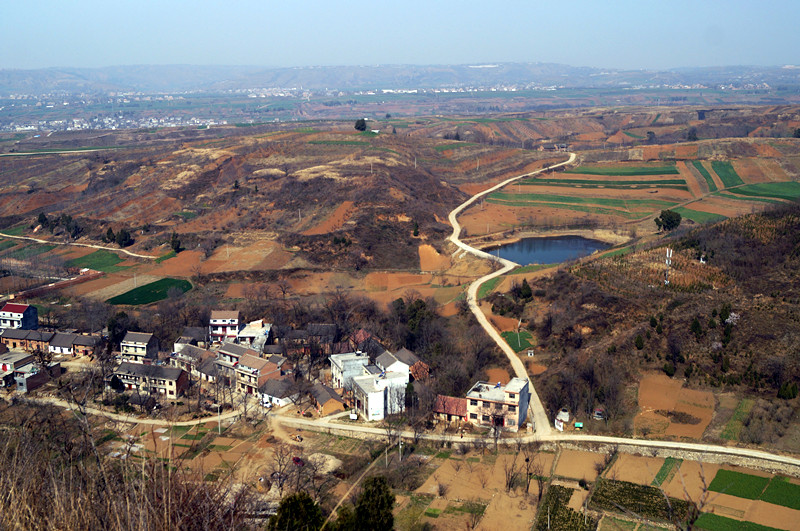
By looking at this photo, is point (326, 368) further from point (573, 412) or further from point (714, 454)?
point (714, 454)

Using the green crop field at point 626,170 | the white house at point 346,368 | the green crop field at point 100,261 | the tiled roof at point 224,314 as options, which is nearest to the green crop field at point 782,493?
the white house at point 346,368

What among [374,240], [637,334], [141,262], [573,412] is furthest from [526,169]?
[573,412]

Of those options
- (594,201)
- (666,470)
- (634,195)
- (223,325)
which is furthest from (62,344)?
(634,195)

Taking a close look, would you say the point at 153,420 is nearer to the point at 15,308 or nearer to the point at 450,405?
the point at 450,405

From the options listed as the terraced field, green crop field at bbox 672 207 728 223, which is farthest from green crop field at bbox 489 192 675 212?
green crop field at bbox 672 207 728 223

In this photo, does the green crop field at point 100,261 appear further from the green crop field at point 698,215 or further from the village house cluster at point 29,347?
the green crop field at point 698,215
